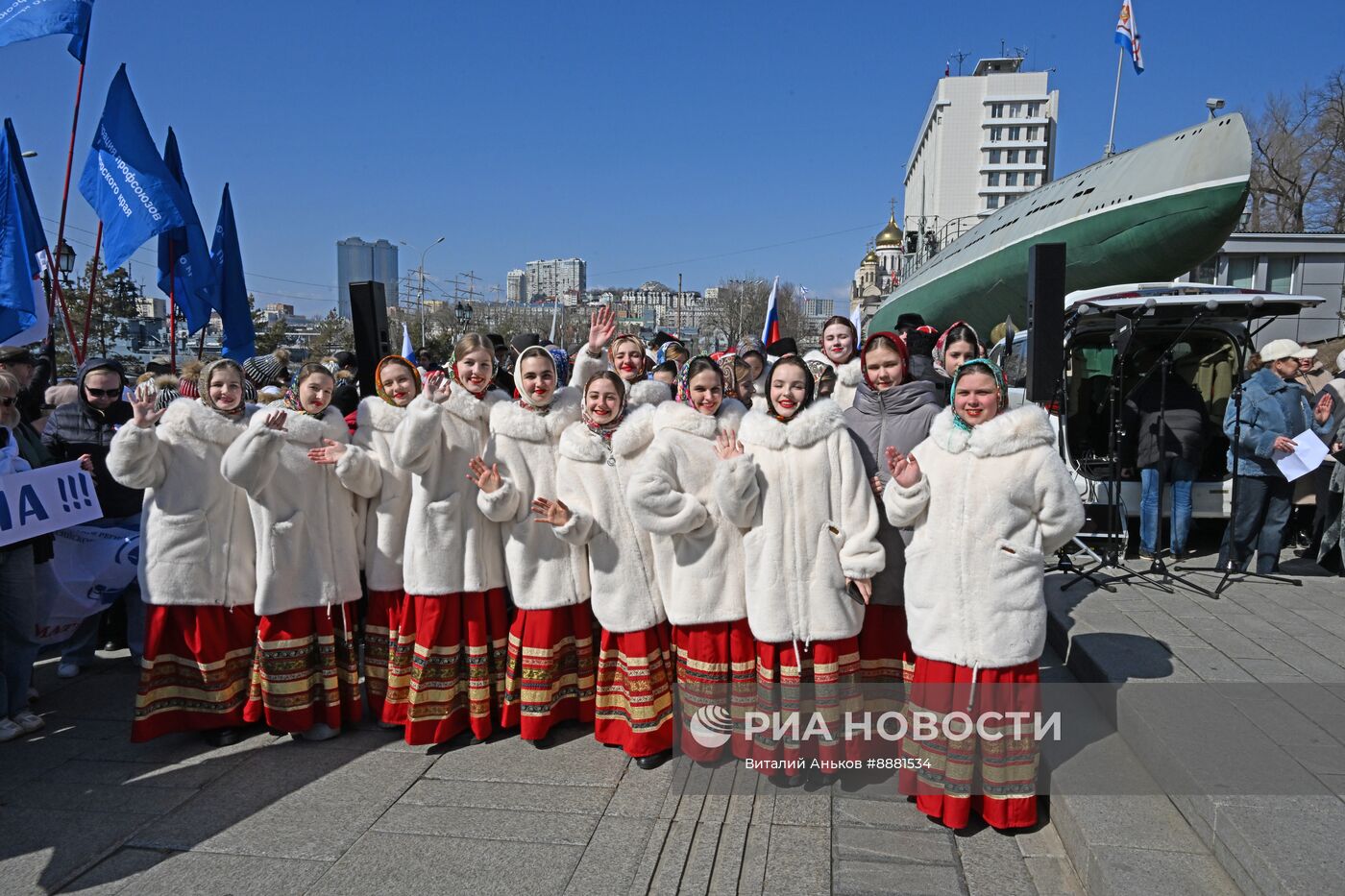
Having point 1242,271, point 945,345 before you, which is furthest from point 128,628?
point 1242,271

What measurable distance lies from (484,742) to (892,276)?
274ft

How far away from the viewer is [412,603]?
13.6ft

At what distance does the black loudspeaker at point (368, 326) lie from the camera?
5.38 metres

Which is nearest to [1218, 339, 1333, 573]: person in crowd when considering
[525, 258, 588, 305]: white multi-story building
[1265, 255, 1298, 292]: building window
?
[1265, 255, 1298, 292]: building window

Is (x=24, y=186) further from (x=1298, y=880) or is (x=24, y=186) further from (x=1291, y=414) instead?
(x=1291, y=414)

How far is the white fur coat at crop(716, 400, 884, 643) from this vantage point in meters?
3.53

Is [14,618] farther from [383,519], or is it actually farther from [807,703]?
[807,703]

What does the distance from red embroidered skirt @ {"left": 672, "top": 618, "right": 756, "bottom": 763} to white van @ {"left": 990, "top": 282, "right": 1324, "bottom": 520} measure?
13.0ft

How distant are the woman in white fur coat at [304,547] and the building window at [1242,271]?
27.7 m

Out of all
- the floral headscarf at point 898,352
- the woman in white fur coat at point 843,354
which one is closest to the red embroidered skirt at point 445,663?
the floral headscarf at point 898,352

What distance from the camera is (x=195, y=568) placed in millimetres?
4090

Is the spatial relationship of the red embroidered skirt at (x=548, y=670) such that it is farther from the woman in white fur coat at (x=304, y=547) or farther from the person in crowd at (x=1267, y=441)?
the person in crowd at (x=1267, y=441)

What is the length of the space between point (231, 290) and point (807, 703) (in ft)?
25.1

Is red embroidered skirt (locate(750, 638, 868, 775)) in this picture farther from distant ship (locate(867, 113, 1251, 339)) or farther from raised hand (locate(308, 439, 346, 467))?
distant ship (locate(867, 113, 1251, 339))
